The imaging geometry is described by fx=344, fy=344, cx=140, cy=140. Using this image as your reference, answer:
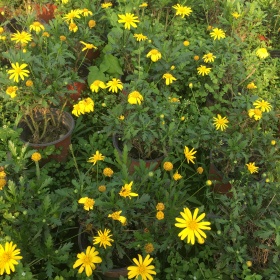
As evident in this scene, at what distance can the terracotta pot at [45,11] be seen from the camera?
3576mm

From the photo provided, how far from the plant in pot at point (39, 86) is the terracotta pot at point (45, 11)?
874 mm

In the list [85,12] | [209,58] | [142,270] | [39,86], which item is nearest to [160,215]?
[142,270]

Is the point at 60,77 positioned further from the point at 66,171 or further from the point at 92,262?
the point at 92,262

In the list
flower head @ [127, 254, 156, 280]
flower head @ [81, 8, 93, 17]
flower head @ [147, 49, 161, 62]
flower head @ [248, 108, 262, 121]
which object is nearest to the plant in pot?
flower head @ [81, 8, 93, 17]

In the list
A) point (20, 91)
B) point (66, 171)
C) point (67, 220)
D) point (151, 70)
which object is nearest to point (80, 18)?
point (151, 70)

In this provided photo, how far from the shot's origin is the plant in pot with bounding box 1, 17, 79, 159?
2.28 metres

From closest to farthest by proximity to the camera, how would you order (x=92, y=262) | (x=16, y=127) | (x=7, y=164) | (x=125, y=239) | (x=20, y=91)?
1. (x=92, y=262)
2. (x=125, y=239)
3. (x=7, y=164)
4. (x=20, y=91)
5. (x=16, y=127)

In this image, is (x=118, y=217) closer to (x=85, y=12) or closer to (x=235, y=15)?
(x=85, y=12)

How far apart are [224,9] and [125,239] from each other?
2630 millimetres

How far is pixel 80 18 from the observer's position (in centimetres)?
306

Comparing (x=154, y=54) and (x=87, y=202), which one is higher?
(x=154, y=54)

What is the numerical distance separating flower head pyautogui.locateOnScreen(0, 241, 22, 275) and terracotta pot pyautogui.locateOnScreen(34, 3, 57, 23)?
2.66 m

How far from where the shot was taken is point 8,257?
153 cm

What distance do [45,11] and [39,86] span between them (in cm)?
168
